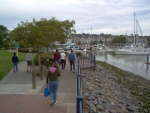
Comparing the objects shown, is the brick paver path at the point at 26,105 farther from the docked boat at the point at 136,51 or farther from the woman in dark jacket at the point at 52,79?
the docked boat at the point at 136,51

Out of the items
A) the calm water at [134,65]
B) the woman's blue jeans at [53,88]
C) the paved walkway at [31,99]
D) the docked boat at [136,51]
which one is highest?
the woman's blue jeans at [53,88]

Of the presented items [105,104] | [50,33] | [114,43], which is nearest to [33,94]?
[105,104]

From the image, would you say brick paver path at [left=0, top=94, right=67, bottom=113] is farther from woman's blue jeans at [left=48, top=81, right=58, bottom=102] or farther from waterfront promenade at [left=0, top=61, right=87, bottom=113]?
woman's blue jeans at [left=48, top=81, right=58, bottom=102]

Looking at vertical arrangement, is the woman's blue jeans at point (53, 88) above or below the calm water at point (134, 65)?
above

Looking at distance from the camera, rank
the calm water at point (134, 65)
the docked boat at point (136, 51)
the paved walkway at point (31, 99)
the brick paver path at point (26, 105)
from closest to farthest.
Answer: the brick paver path at point (26, 105) < the paved walkway at point (31, 99) < the calm water at point (134, 65) < the docked boat at point (136, 51)

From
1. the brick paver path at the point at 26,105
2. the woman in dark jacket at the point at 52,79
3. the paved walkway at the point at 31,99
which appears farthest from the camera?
the woman in dark jacket at the point at 52,79

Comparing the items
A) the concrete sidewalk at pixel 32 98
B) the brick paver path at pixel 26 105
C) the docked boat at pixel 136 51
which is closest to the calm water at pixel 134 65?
the docked boat at pixel 136 51

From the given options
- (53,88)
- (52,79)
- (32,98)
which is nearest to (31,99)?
(32,98)

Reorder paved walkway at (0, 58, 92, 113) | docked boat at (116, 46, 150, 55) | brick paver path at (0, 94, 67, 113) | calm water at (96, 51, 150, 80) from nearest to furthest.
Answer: brick paver path at (0, 94, 67, 113) < paved walkway at (0, 58, 92, 113) < calm water at (96, 51, 150, 80) < docked boat at (116, 46, 150, 55)

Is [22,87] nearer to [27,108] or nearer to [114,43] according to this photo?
[27,108]

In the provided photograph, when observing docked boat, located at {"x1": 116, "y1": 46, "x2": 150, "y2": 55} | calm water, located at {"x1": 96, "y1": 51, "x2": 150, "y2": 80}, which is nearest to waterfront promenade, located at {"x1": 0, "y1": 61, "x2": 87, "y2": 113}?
calm water, located at {"x1": 96, "y1": 51, "x2": 150, "y2": 80}

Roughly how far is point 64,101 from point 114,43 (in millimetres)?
143328

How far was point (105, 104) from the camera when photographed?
37.2 ft

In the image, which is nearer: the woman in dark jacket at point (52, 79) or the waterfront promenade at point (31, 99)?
the waterfront promenade at point (31, 99)
